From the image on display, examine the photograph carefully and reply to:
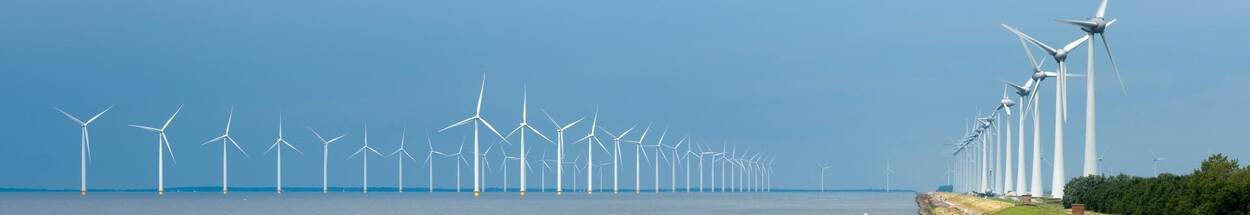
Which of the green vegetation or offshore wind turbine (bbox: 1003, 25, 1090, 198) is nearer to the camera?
the green vegetation

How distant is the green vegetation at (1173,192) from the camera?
6103 centimetres

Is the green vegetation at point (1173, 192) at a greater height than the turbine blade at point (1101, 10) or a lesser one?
lesser

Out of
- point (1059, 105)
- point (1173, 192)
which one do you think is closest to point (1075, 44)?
→ point (1059, 105)

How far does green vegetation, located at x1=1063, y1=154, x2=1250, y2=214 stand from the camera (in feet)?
200

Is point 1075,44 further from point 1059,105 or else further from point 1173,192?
point 1173,192

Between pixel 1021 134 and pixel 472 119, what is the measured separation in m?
45.2

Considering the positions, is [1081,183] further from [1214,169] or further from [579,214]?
[579,214]

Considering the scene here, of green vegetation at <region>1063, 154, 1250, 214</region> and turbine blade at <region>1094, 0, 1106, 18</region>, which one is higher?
turbine blade at <region>1094, 0, 1106, 18</region>

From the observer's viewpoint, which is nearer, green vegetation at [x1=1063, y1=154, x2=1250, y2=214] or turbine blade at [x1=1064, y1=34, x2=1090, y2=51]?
green vegetation at [x1=1063, y1=154, x2=1250, y2=214]

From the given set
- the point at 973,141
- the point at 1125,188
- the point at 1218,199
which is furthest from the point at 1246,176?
the point at 973,141

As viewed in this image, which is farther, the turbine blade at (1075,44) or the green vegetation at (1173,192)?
the turbine blade at (1075,44)

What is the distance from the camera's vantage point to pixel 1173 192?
230 feet

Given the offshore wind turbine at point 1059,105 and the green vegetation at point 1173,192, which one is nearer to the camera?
the green vegetation at point 1173,192

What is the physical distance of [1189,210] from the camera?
64.2 metres
